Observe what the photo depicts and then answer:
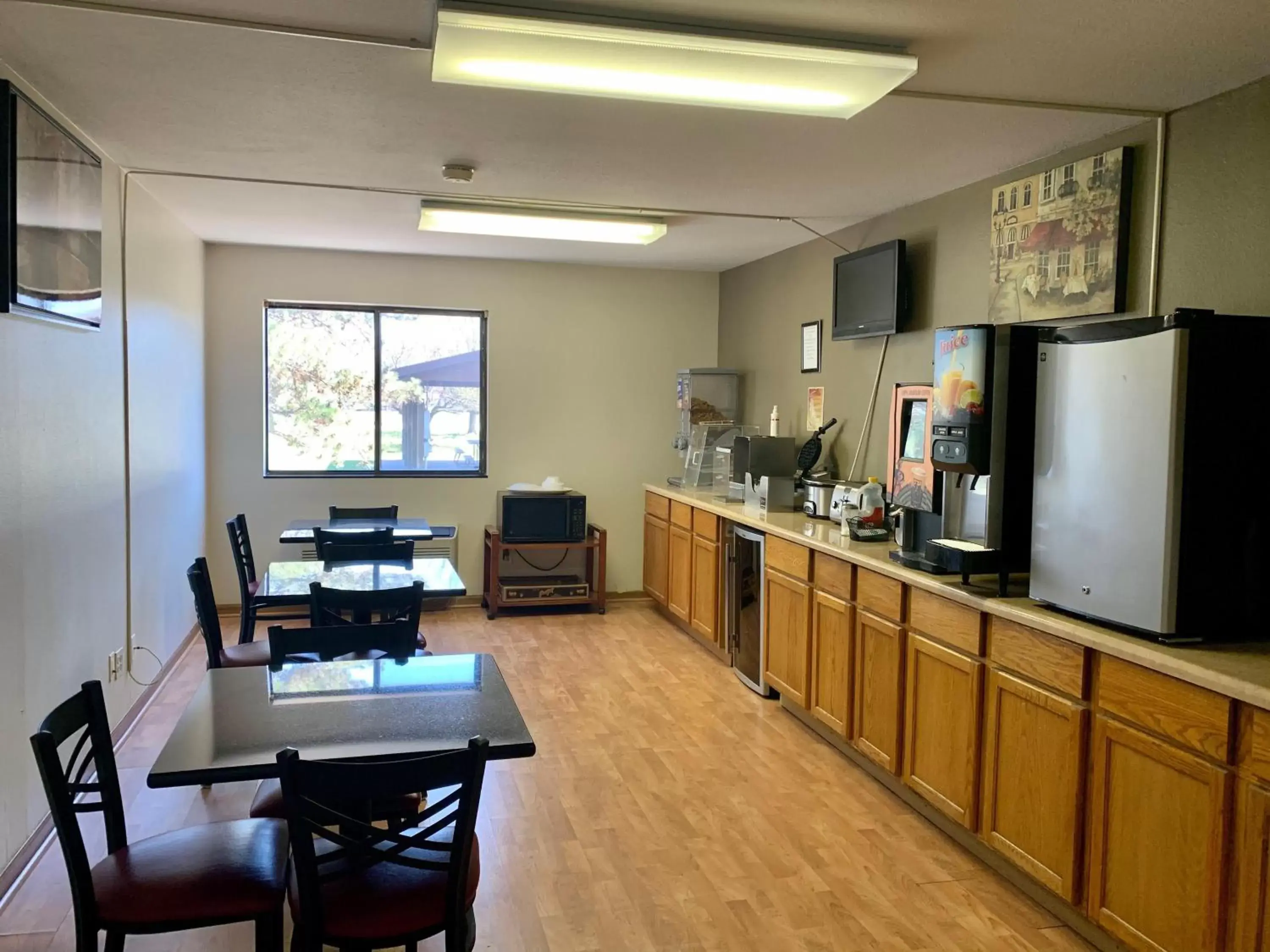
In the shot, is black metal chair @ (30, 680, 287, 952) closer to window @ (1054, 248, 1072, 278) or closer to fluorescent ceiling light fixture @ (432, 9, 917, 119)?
fluorescent ceiling light fixture @ (432, 9, 917, 119)

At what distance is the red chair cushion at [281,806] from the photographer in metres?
2.49

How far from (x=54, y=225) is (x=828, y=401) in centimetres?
375

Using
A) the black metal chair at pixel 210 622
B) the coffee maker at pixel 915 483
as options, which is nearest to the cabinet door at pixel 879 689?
the coffee maker at pixel 915 483

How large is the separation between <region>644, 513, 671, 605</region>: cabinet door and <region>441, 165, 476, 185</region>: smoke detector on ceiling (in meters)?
2.95

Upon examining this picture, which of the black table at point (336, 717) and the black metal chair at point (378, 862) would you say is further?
the black table at point (336, 717)

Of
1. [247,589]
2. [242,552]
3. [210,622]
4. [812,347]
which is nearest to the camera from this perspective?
[210,622]

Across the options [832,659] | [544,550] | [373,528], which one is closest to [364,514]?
[373,528]

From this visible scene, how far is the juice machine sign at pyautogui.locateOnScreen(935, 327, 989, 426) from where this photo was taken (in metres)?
2.88

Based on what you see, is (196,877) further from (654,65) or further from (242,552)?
(242,552)

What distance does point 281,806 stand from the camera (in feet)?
8.18

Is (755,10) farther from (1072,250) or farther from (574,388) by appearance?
(574,388)

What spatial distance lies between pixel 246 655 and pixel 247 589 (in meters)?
0.61

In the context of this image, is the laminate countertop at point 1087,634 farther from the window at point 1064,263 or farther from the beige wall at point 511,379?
the beige wall at point 511,379

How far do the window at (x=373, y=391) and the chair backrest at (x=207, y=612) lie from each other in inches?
117
